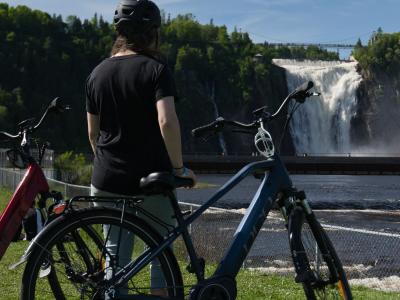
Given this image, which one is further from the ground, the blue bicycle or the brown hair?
the brown hair

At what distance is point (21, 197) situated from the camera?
4.81m

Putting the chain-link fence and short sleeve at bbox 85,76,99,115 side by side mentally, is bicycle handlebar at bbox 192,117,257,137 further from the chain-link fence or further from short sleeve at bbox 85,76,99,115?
the chain-link fence

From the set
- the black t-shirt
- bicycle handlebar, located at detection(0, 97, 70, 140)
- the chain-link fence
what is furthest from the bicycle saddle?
the chain-link fence

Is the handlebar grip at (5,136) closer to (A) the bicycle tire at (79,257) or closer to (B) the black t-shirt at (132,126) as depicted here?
A: (B) the black t-shirt at (132,126)

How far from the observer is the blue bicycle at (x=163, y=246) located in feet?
13.1

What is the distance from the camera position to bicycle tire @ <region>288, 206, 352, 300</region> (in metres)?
4.45

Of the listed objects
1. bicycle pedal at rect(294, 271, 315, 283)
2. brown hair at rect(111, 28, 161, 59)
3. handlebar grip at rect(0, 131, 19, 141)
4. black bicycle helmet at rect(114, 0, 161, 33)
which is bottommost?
bicycle pedal at rect(294, 271, 315, 283)

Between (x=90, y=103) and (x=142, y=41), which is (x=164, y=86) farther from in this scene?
(x=90, y=103)

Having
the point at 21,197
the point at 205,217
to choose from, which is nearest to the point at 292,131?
the point at 205,217

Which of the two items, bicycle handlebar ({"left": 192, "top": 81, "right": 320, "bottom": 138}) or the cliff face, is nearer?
bicycle handlebar ({"left": 192, "top": 81, "right": 320, "bottom": 138})

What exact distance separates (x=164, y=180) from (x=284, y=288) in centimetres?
383

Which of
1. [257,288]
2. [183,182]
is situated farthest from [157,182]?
[257,288]

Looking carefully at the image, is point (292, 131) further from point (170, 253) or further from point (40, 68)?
point (170, 253)

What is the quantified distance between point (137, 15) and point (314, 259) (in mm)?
1684
